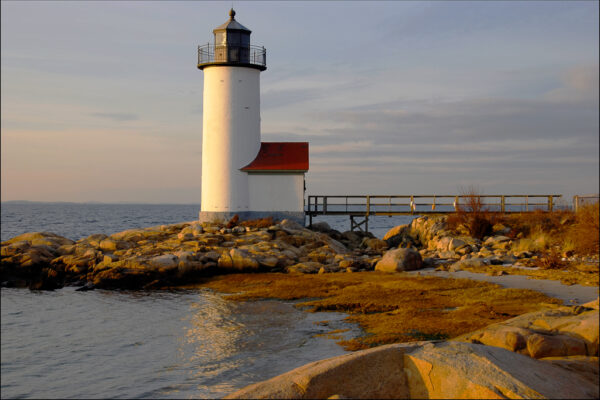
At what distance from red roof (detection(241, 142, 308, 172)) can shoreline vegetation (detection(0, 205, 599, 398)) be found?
3.19 meters

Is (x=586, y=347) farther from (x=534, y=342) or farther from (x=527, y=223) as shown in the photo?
(x=527, y=223)

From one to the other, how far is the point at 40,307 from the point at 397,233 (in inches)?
800

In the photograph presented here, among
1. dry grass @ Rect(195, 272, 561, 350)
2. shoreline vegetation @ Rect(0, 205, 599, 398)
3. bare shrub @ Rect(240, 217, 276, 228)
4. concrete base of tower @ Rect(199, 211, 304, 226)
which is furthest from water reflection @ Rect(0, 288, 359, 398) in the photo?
concrete base of tower @ Rect(199, 211, 304, 226)

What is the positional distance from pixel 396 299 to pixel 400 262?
5.54 m

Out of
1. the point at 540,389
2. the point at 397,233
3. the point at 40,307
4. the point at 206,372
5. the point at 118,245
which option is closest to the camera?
the point at 540,389

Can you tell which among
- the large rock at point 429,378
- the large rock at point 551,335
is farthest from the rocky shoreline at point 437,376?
the large rock at point 551,335

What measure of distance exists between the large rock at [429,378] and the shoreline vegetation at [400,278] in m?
0.02

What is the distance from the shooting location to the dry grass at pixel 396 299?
11.1 meters

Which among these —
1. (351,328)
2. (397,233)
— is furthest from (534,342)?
(397,233)

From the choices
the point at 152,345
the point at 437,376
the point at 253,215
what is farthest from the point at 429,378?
the point at 253,215

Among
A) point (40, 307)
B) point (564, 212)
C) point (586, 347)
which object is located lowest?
point (40, 307)

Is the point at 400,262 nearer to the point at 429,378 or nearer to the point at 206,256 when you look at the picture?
the point at 206,256

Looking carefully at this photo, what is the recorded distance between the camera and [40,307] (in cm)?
1533

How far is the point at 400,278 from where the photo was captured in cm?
1772
